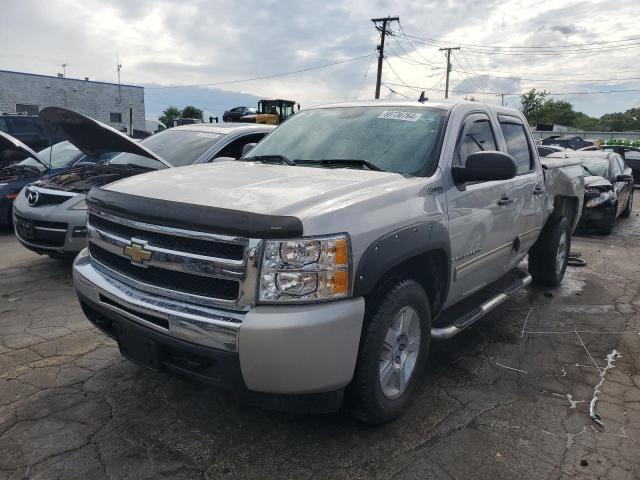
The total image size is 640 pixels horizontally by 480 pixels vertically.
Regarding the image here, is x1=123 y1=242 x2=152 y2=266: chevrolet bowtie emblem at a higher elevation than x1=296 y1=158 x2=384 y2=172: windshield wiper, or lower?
lower

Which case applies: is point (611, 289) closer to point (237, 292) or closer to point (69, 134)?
point (237, 292)

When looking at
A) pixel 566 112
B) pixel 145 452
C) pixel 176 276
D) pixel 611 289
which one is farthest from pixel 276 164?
pixel 566 112

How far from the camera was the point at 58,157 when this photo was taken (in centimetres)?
868

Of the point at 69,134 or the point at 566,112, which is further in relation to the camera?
the point at 566,112

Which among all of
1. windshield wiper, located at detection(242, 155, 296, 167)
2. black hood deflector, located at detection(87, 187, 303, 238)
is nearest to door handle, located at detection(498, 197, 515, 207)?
windshield wiper, located at detection(242, 155, 296, 167)

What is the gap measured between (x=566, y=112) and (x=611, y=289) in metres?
100

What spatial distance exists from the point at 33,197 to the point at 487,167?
5075 mm

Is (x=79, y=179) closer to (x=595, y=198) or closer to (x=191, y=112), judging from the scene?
(x=595, y=198)

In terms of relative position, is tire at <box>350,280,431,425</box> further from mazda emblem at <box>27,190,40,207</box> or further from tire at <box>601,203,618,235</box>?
tire at <box>601,203,618,235</box>

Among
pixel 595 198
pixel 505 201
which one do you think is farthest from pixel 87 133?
pixel 595 198

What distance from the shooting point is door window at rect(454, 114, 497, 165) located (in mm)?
3686

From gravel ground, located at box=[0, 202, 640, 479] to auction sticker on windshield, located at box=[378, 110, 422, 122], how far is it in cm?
184

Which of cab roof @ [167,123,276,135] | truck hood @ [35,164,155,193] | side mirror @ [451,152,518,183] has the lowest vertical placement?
truck hood @ [35,164,155,193]

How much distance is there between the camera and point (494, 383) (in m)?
3.64
